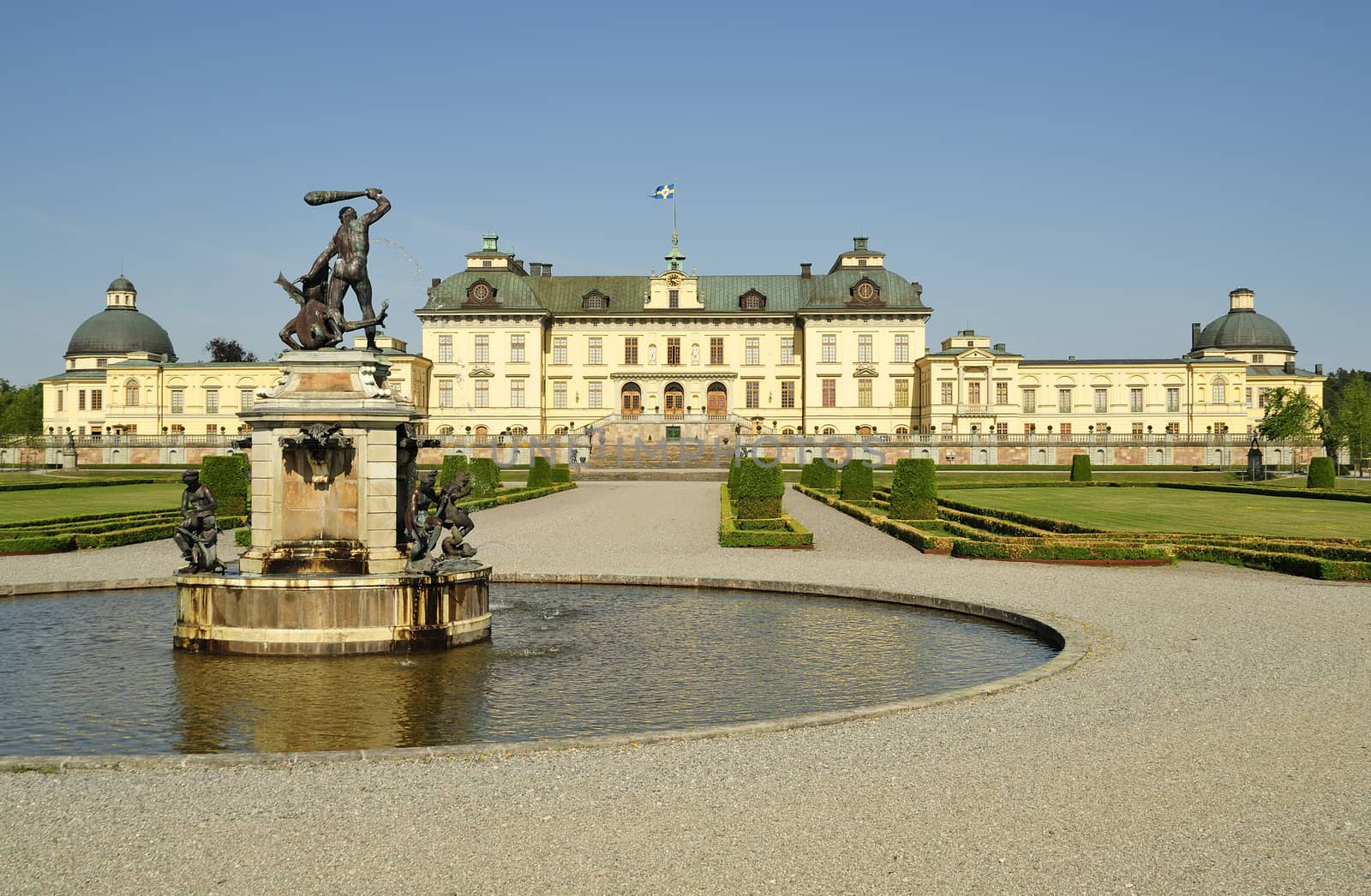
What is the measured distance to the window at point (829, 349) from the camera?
250 ft

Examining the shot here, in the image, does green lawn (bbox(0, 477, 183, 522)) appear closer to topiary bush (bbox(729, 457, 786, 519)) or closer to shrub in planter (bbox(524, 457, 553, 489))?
shrub in planter (bbox(524, 457, 553, 489))

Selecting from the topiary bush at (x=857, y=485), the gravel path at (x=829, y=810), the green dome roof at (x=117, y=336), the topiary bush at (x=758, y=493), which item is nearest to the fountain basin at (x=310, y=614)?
the gravel path at (x=829, y=810)

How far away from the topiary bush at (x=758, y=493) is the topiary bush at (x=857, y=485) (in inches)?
354

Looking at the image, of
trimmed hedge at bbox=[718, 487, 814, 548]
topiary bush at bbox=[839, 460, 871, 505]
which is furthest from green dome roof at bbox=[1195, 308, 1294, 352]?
trimmed hedge at bbox=[718, 487, 814, 548]

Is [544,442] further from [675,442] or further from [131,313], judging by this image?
[131,313]

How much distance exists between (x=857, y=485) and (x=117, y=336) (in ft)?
257

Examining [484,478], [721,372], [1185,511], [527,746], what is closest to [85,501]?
[484,478]

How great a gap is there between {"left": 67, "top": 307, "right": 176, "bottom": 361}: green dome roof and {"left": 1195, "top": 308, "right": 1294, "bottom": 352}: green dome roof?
91.6m

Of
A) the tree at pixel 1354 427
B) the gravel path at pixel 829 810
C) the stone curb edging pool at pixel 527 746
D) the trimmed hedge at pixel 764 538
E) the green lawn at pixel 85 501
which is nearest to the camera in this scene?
the gravel path at pixel 829 810

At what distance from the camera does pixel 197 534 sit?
1185cm

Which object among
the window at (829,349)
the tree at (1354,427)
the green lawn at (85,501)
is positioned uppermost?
the window at (829,349)

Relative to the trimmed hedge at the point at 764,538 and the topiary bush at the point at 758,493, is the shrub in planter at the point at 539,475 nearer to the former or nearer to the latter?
the topiary bush at the point at 758,493

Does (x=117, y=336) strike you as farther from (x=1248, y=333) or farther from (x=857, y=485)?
(x=1248, y=333)

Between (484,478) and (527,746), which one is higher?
(484,478)
